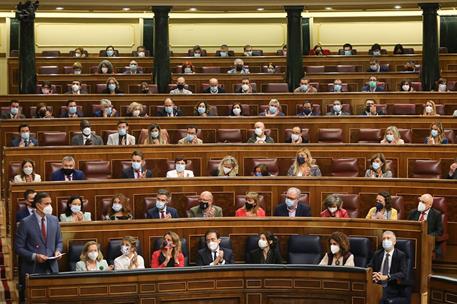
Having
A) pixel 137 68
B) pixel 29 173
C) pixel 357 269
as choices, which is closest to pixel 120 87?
pixel 137 68

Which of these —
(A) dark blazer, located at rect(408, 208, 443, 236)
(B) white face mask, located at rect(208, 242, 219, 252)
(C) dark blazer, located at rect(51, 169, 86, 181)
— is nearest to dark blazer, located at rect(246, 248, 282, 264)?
(B) white face mask, located at rect(208, 242, 219, 252)

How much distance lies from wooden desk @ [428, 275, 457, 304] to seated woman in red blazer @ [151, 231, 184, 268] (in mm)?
2315

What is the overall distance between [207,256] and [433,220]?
241cm

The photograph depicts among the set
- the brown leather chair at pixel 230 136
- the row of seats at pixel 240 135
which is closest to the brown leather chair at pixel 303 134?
the row of seats at pixel 240 135

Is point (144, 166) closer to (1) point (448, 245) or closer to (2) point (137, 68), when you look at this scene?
(1) point (448, 245)

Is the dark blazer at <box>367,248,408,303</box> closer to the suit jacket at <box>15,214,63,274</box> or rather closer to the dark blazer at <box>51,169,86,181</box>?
the suit jacket at <box>15,214,63,274</box>

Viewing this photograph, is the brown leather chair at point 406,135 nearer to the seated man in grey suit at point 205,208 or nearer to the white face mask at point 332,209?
the white face mask at point 332,209

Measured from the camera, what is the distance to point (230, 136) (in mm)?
13414

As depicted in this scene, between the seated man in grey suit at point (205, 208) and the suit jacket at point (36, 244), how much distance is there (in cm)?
178

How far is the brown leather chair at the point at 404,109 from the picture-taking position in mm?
14695

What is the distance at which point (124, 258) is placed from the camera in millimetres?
9148

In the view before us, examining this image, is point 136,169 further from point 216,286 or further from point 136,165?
point 216,286

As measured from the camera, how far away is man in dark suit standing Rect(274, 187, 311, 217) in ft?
34.0

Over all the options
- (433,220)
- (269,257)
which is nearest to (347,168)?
(433,220)
